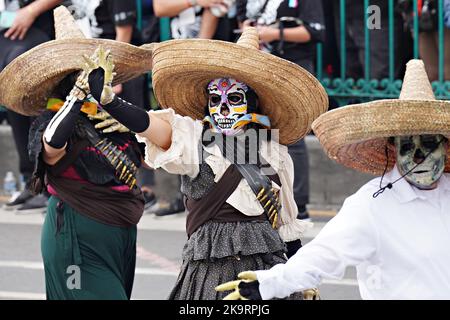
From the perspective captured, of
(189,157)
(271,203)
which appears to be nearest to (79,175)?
(189,157)

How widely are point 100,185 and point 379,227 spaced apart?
2172 mm

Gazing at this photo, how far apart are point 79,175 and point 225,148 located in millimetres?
1000

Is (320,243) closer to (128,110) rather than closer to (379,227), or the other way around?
(379,227)

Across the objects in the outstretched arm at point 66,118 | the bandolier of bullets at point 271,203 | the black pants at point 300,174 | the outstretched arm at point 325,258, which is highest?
the outstretched arm at point 66,118

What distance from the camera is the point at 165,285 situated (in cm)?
878

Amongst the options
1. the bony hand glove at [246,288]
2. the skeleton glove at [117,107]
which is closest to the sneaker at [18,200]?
the skeleton glove at [117,107]

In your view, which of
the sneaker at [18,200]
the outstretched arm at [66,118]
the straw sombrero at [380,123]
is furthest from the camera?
the sneaker at [18,200]

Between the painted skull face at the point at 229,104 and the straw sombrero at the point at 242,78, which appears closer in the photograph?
the straw sombrero at the point at 242,78

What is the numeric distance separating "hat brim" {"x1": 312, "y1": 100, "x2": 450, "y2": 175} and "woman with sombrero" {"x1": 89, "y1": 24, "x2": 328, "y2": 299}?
62 centimetres

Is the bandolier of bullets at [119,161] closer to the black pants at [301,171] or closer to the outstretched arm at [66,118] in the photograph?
the outstretched arm at [66,118]

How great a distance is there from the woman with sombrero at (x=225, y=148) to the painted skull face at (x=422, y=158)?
0.97m

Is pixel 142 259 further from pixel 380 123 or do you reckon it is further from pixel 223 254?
pixel 380 123

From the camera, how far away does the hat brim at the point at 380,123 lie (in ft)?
18.0
